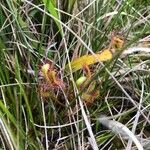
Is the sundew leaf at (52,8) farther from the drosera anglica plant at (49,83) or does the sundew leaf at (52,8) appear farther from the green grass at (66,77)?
the drosera anglica plant at (49,83)

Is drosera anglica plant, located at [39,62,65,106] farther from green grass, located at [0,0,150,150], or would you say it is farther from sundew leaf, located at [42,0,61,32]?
sundew leaf, located at [42,0,61,32]

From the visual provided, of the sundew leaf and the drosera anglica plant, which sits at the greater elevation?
the sundew leaf

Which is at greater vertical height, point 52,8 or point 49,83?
point 52,8

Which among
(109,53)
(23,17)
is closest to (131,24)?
(109,53)

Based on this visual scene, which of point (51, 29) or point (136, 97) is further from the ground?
point (51, 29)

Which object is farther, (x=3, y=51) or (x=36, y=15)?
(x=36, y=15)

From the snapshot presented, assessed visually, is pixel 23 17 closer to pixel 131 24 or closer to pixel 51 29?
pixel 51 29

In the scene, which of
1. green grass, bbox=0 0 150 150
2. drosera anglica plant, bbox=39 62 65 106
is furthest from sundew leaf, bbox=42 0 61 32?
drosera anglica plant, bbox=39 62 65 106

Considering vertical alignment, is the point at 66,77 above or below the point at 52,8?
below
